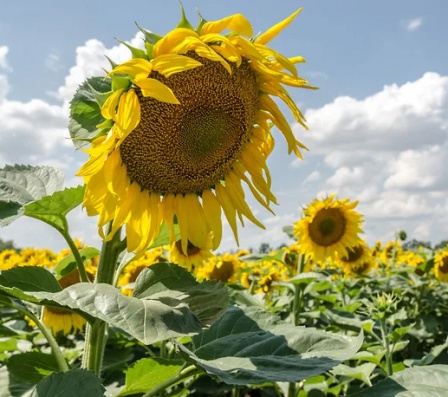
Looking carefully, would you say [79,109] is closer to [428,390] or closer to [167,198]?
[167,198]

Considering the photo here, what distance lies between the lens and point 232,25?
75.3 inches

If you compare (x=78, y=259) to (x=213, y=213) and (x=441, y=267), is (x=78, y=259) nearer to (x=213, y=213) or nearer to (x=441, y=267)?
(x=213, y=213)

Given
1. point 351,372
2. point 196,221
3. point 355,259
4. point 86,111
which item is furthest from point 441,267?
point 86,111

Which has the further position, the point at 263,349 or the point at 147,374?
the point at 147,374

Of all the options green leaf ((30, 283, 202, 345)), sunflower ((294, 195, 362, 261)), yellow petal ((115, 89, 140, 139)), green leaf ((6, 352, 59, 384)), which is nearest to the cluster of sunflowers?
sunflower ((294, 195, 362, 261))

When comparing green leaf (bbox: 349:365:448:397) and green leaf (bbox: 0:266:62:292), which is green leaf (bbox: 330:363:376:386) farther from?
green leaf (bbox: 0:266:62:292)

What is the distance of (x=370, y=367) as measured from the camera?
3.50 meters

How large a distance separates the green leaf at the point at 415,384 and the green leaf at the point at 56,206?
1055 millimetres

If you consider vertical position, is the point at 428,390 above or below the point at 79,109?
below

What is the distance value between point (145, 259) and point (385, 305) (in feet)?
8.74

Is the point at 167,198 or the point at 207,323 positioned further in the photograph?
the point at 167,198

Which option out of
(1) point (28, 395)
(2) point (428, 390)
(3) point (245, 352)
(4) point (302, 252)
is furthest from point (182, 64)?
(4) point (302, 252)

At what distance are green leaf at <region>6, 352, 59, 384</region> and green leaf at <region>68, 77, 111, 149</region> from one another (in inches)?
33.9

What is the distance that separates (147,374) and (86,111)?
0.93 metres
